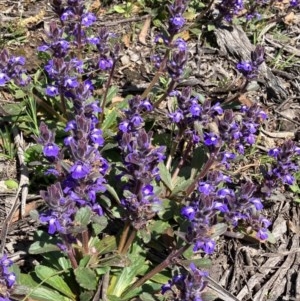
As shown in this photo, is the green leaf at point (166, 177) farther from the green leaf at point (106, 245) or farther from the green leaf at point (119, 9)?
the green leaf at point (119, 9)

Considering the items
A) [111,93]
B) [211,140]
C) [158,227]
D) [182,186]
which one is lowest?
[158,227]

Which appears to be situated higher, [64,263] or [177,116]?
[177,116]

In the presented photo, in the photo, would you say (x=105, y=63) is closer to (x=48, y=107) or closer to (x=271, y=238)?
(x=48, y=107)

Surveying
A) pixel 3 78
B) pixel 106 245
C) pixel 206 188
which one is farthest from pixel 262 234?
pixel 3 78

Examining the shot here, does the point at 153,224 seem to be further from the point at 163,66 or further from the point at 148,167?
the point at 163,66

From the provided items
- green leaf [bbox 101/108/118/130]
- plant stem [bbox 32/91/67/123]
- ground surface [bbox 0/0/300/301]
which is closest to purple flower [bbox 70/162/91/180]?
ground surface [bbox 0/0/300/301]

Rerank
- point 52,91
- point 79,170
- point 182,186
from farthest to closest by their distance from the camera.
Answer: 1. point 182,186
2. point 52,91
3. point 79,170

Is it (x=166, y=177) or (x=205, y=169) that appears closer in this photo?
(x=205, y=169)

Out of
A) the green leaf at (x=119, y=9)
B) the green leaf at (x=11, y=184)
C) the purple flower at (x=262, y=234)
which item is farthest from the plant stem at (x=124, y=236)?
the green leaf at (x=119, y=9)
